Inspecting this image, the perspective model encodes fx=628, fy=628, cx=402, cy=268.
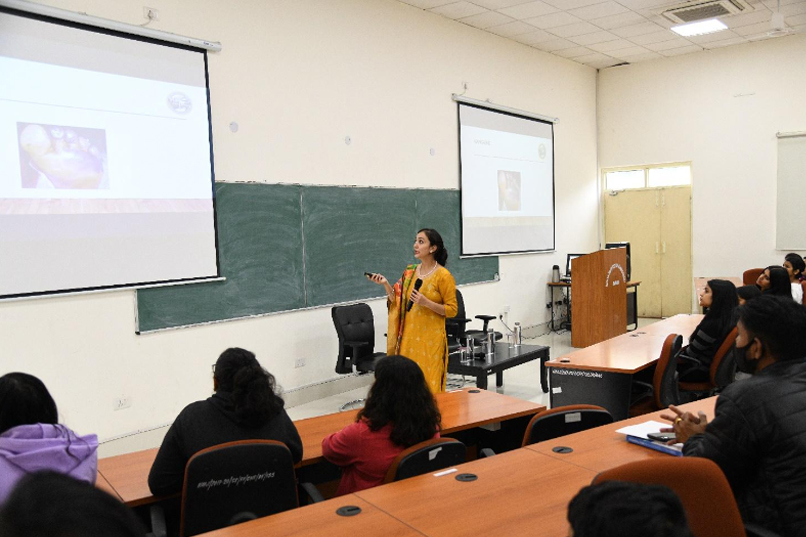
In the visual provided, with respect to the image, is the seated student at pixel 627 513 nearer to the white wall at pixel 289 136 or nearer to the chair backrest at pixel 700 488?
the chair backrest at pixel 700 488

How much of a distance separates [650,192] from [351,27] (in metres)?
5.69

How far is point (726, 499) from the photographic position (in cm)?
155

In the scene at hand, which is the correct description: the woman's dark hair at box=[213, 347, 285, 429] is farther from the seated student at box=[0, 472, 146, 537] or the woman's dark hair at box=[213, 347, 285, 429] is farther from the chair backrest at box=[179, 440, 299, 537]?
the seated student at box=[0, 472, 146, 537]

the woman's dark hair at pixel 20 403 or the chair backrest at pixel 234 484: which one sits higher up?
the woman's dark hair at pixel 20 403

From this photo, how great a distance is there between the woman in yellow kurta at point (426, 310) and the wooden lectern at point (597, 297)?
404 centimetres

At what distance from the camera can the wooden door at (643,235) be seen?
31.2 ft

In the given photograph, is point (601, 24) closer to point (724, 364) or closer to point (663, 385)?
point (724, 364)

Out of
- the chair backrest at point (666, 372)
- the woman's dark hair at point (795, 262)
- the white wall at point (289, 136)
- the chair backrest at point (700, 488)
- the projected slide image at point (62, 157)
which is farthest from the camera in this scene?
the woman's dark hair at point (795, 262)

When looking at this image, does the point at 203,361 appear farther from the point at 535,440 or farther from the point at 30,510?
the point at 30,510

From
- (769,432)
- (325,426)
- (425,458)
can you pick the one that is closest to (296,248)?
(325,426)

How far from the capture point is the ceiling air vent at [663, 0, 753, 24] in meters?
6.77

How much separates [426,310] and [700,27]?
596 centimetres

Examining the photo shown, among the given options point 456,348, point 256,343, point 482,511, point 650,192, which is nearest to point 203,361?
point 256,343

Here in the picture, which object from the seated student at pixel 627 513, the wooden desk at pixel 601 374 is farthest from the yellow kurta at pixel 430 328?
the seated student at pixel 627 513
